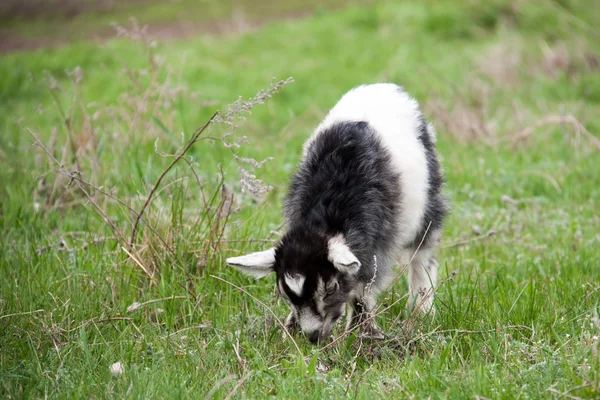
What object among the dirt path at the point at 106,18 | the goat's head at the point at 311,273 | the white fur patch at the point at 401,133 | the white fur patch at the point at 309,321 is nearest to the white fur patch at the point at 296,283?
the goat's head at the point at 311,273

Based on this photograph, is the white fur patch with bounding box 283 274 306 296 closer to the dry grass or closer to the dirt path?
the dry grass

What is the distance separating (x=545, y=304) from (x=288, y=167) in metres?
3.94

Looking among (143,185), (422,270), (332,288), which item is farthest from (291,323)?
(143,185)

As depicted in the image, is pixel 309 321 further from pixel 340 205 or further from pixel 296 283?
pixel 340 205

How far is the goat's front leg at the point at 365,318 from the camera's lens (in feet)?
14.1

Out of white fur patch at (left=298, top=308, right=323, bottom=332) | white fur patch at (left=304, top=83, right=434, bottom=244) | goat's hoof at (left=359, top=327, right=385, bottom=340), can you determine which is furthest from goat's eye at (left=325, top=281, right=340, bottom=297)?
white fur patch at (left=304, top=83, right=434, bottom=244)

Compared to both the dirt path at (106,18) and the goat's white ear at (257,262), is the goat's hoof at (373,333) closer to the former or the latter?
the goat's white ear at (257,262)

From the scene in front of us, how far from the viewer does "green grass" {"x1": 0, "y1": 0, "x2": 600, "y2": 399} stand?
3.90 metres

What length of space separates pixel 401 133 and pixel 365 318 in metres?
1.38

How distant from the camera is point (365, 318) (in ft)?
15.3

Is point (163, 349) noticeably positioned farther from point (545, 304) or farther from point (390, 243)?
point (545, 304)

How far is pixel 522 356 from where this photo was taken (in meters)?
4.06

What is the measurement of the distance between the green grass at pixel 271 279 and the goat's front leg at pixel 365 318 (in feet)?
0.24

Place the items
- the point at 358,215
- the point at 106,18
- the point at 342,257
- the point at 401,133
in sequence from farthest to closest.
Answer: the point at 106,18 → the point at 401,133 → the point at 358,215 → the point at 342,257
